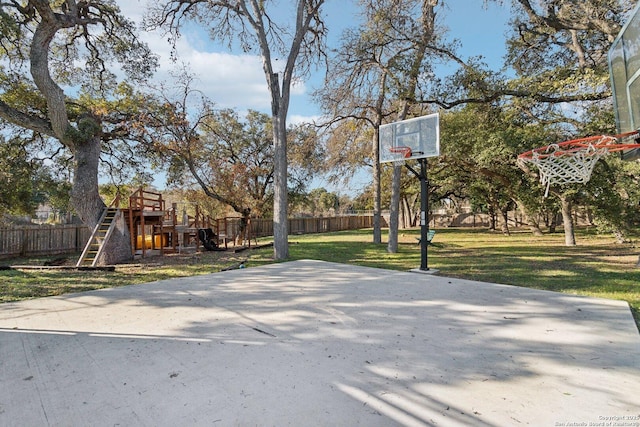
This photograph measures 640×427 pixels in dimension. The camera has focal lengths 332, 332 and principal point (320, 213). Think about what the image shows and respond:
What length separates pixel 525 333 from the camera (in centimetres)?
308

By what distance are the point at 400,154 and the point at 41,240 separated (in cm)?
1202

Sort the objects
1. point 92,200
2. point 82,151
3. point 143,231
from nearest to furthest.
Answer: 1. point 82,151
2. point 92,200
3. point 143,231

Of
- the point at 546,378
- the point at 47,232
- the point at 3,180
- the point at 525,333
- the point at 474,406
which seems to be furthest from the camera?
the point at 47,232

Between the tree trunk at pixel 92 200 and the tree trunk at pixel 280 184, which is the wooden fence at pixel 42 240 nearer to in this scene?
the tree trunk at pixel 92 200

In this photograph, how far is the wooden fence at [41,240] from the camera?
10484 mm

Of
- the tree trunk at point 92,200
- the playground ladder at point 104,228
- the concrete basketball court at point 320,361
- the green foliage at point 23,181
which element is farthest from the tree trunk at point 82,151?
the concrete basketball court at point 320,361

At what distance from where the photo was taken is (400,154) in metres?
7.57

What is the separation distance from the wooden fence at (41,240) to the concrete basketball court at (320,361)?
8536 millimetres

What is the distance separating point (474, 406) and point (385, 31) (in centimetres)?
1003

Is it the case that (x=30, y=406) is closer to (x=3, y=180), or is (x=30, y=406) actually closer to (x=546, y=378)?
(x=546, y=378)

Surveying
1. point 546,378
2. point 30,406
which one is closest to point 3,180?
point 30,406

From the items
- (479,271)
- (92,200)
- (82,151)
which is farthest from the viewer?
(92,200)

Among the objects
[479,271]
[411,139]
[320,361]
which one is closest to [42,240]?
[411,139]

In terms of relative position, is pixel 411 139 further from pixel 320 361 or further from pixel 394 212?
pixel 320 361
